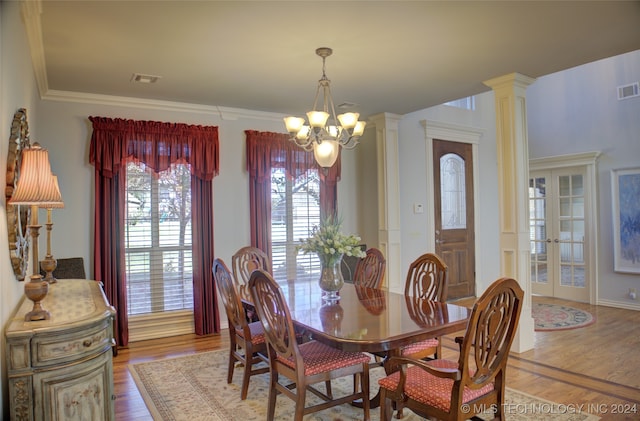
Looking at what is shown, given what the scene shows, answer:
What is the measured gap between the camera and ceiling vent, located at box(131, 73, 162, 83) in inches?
151

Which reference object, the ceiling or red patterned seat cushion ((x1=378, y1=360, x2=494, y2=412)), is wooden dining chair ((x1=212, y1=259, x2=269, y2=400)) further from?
the ceiling

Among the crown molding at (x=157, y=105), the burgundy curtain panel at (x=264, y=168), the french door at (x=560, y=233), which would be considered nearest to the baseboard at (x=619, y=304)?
the french door at (x=560, y=233)

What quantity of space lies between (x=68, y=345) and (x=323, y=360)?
133cm

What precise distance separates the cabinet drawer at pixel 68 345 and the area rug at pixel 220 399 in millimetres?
1049

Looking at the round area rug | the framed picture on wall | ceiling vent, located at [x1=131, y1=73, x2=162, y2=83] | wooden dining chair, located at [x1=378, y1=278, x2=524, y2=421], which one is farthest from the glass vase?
the framed picture on wall

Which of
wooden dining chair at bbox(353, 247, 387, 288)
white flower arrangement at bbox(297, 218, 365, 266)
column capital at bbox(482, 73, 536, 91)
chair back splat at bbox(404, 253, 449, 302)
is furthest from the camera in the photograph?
column capital at bbox(482, 73, 536, 91)

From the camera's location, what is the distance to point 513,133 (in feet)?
13.4

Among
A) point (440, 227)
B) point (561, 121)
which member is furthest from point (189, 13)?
point (561, 121)

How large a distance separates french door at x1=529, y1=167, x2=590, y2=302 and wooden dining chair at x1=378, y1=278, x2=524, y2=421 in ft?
16.3

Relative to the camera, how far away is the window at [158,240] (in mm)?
4633

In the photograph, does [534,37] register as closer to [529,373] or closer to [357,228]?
[529,373]

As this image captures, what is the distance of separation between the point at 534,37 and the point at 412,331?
7.84ft

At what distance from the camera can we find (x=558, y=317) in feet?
17.4

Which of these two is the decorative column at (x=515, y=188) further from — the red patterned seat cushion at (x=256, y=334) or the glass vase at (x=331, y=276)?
the red patterned seat cushion at (x=256, y=334)
